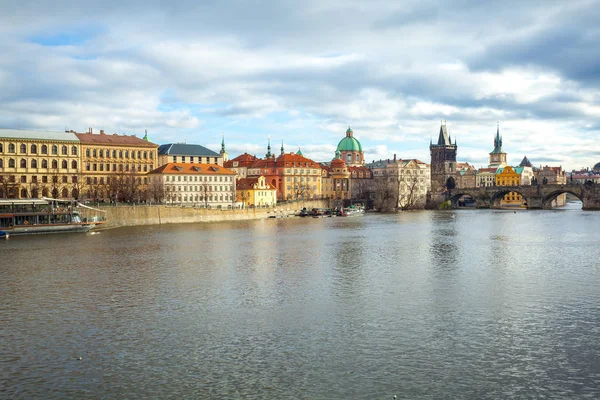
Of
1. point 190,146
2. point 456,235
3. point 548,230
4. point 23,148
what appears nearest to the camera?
point 456,235

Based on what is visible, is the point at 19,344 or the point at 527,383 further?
the point at 19,344

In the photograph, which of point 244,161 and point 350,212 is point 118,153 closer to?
point 350,212

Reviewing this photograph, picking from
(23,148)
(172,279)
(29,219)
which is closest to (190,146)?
(23,148)

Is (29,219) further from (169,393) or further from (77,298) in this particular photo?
(169,393)

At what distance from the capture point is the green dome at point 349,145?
644ft

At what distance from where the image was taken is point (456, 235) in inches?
2613

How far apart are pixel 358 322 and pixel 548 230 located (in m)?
54.5

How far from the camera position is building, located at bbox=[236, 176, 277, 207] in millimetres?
129500

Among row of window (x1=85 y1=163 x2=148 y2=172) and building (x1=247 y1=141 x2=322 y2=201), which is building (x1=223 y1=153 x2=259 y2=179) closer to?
building (x1=247 y1=141 x2=322 y2=201)

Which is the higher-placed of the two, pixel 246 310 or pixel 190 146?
pixel 190 146

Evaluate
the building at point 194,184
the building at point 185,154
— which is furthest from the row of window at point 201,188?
the building at point 185,154

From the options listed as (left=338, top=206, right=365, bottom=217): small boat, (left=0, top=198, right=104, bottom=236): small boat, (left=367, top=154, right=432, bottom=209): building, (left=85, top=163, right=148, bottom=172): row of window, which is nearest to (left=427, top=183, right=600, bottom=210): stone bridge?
(left=367, top=154, right=432, bottom=209): building

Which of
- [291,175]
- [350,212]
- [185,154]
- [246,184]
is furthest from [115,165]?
[291,175]

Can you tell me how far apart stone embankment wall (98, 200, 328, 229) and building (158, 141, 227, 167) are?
24898mm
